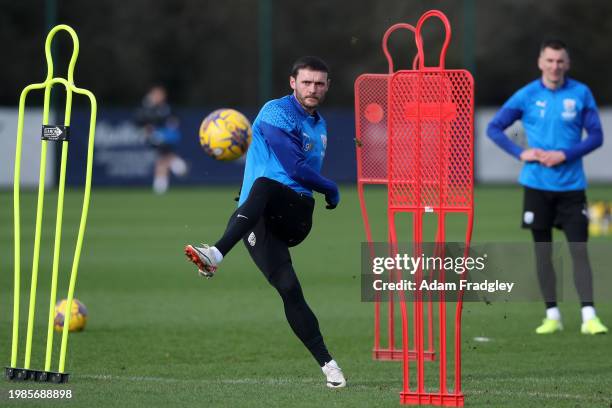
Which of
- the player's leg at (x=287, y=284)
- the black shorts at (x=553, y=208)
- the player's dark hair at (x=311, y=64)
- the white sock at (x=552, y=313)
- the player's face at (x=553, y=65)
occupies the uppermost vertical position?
the player's face at (x=553, y=65)

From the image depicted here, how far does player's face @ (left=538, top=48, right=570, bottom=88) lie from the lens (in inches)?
431

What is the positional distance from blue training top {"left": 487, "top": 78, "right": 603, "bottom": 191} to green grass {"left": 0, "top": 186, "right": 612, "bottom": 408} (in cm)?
138

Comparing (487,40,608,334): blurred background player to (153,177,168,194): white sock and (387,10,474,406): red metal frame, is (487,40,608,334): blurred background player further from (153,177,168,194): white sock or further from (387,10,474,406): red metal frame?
(153,177,168,194): white sock

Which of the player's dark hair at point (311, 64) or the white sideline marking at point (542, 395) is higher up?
the player's dark hair at point (311, 64)

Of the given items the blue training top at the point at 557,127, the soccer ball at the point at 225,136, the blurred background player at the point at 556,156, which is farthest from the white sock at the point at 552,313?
the soccer ball at the point at 225,136

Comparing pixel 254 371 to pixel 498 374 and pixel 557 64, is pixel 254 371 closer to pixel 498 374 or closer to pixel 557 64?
pixel 498 374

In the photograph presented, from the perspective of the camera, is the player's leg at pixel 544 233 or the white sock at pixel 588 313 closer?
the white sock at pixel 588 313

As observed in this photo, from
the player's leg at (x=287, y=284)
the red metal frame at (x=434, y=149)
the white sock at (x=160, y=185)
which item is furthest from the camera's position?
the white sock at (x=160, y=185)

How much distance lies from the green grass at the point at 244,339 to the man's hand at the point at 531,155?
1545mm

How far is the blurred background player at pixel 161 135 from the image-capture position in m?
30.7

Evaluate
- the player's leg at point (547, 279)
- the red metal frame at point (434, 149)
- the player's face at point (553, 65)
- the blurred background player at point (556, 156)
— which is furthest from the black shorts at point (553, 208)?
the red metal frame at point (434, 149)

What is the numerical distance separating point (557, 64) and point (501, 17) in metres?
28.7

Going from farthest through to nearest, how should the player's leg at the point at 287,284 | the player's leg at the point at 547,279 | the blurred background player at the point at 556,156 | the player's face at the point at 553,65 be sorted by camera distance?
the player's leg at the point at 547,279 → the blurred background player at the point at 556,156 → the player's face at the point at 553,65 → the player's leg at the point at 287,284

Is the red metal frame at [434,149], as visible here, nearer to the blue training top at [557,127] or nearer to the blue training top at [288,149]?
the blue training top at [288,149]
